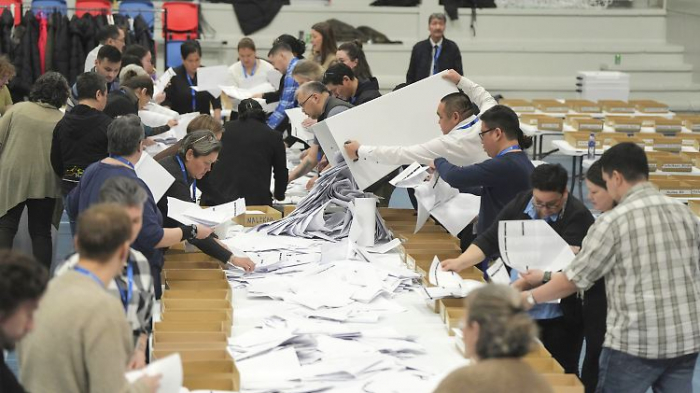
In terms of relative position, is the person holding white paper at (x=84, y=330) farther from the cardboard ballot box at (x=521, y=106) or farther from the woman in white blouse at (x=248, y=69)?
the cardboard ballot box at (x=521, y=106)

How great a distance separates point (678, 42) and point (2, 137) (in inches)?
436

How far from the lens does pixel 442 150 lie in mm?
5520

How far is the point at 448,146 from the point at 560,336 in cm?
148

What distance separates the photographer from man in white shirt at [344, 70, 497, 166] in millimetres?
5480

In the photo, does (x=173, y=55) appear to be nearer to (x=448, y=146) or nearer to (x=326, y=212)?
(x=326, y=212)

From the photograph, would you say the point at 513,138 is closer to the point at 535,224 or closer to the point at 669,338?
the point at 535,224

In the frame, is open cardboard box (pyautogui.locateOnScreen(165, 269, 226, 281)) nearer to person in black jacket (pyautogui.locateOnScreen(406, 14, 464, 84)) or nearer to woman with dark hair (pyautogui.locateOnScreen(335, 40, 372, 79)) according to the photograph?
woman with dark hair (pyautogui.locateOnScreen(335, 40, 372, 79))

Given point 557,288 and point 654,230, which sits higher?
point 654,230

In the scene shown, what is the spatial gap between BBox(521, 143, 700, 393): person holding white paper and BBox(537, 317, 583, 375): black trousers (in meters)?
0.61

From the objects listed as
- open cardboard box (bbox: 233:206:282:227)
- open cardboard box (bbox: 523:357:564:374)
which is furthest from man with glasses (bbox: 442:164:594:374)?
open cardboard box (bbox: 233:206:282:227)

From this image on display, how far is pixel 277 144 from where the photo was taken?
6418mm

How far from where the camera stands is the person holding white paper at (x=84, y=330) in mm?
2547

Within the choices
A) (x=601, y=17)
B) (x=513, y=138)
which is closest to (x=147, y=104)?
(x=513, y=138)

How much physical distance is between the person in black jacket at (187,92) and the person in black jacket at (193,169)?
4.18 m
